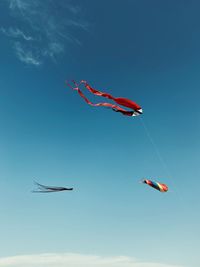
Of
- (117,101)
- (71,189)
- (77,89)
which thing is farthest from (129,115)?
(71,189)

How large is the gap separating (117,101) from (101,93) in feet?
14.2

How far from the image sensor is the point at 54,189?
247 feet

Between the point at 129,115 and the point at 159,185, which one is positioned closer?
the point at 129,115

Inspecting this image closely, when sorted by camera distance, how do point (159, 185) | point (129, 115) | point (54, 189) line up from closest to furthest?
point (54, 189) → point (129, 115) → point (159, 185)

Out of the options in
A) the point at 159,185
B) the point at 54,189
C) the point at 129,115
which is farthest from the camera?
the point at 159,185

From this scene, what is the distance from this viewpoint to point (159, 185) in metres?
96.1

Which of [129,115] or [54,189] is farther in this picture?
[129,115]

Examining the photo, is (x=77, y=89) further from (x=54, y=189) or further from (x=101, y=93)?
(x=54, y=189)

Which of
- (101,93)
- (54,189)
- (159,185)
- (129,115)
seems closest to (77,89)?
(101,93)

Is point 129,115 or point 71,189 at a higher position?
point 129,115

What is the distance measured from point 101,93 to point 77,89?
19.9 feet

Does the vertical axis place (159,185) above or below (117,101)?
below

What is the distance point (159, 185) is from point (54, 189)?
110 ft

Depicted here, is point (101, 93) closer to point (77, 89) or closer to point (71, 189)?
point (77, 89)
